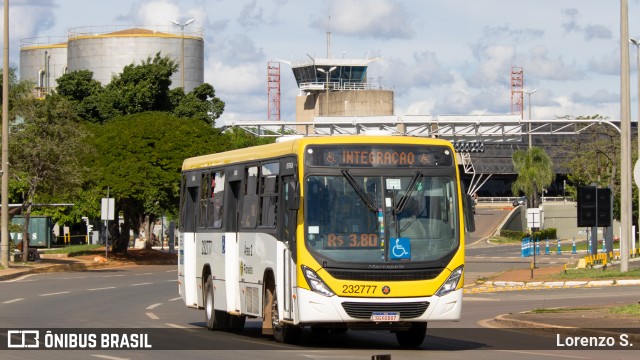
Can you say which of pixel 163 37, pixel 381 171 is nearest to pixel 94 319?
pixel 381 171

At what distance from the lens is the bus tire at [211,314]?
74.5 ft

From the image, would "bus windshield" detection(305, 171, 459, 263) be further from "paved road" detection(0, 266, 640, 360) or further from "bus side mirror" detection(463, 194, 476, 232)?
"paved road" detection(0, 266, 640, 360)

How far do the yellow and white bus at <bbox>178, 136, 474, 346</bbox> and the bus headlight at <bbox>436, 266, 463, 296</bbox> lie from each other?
0.05ft

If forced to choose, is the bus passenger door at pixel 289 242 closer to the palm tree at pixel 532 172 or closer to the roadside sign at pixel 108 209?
the roadside sign at pixel 108 209

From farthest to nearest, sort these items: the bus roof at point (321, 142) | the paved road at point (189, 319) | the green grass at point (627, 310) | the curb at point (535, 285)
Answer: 1. the curb at point (535, 285)
2. the green grass at point (627, 310)
3. the bus roof at point (321, 142)
4. the paved road at point (189, 319)

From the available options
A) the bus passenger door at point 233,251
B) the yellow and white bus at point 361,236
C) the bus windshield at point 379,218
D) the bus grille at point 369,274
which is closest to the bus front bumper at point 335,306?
the yellow and white bus at point 361,236

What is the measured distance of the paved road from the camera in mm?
17656

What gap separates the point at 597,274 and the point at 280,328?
23.2m

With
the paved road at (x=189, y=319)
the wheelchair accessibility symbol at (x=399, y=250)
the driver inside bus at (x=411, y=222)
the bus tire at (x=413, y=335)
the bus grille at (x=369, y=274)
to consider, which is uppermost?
the driver inside bus at (x=411, y=222)

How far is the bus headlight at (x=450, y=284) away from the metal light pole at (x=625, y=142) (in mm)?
21875

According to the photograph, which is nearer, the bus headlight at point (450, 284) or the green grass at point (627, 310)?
the bus headlight at point (450, 284)

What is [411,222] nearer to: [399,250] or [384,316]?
[399,250]

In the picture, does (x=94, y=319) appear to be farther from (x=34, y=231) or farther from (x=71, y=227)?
(x=71, y=227)

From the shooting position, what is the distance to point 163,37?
119 meters
